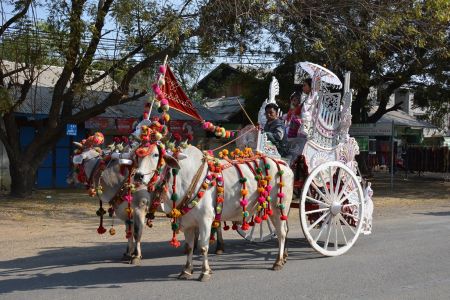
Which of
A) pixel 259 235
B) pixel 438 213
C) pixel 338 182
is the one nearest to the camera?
pixel 338 182

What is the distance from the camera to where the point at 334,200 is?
857cm

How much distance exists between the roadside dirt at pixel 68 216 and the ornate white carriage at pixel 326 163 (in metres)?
3.34

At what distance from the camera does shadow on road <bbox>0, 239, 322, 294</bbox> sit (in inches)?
271

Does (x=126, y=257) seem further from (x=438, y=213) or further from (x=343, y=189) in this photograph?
(x=438, y=213)

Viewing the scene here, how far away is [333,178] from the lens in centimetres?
888

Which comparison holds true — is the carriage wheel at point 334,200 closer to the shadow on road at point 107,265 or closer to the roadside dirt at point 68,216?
the shadow on road at point 107,265

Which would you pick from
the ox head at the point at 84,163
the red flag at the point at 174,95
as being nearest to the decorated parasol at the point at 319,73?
the red flag at the point at 174,95

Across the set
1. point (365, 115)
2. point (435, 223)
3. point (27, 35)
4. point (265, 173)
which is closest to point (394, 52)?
point (365, 115)

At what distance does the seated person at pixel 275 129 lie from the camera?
27.8 feet

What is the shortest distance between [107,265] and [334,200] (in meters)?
3.57

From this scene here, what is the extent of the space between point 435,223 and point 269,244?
192 inches

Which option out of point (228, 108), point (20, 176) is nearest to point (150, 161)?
point (20, 176)

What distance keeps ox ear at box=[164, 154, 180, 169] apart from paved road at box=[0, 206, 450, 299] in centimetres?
144

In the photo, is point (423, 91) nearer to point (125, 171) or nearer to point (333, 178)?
point (333, 178)
